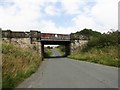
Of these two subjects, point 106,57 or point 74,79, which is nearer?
point 74,79

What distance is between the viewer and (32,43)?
50.8m

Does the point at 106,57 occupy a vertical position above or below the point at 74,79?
below

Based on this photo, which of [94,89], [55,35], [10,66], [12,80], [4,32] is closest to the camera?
[94,89]

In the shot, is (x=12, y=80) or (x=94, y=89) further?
(x=12, y=80)

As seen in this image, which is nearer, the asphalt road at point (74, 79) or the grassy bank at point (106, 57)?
the asphalt road at point (74, 79)

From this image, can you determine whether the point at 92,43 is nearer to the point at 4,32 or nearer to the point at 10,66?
the point at 4,32

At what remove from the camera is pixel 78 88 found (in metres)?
11.2

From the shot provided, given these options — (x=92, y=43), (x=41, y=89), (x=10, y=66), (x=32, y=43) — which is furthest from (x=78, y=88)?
(x=92, y=43)

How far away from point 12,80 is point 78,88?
2987mm

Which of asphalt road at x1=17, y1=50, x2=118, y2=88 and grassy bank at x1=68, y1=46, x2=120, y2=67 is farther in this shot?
grassy bank at x1=68, y1=46, x2=120, y2=67

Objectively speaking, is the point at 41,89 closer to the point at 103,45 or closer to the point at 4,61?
the point at 4,61

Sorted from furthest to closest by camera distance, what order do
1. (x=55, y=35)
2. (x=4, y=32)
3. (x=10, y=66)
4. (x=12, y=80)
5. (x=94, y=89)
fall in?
(x=55, y=35) < (x=4, y=32) < (x=10, y=66) < (x=12, y=80) < (x=94, y=89)

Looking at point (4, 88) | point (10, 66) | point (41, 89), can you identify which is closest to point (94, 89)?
point (41, 89)

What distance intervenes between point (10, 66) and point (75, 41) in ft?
141
